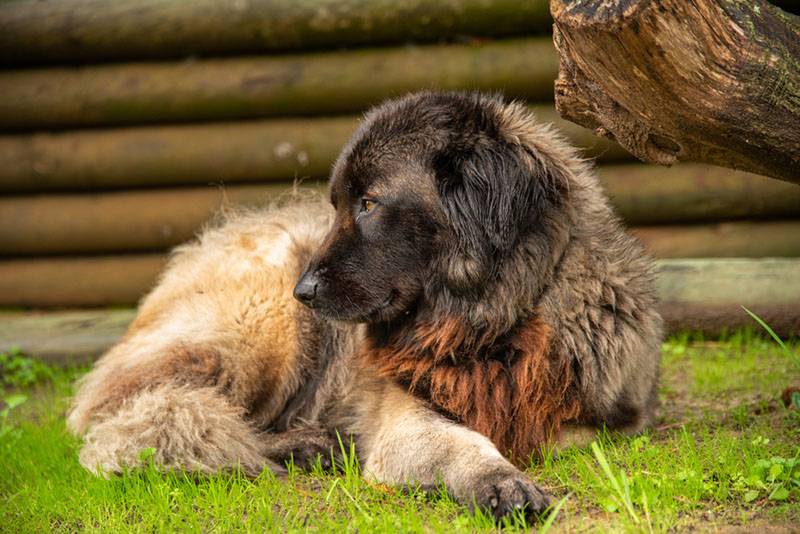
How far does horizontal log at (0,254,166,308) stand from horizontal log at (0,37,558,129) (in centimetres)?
109

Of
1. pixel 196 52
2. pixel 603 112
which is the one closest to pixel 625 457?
pixel 603 112

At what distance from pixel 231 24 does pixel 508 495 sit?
4.49m

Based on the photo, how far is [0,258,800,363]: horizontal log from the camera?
18.2 ft

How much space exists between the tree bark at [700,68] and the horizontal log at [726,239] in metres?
3.15

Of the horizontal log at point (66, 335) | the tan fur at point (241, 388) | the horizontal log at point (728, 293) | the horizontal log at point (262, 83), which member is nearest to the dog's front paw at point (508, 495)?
the tan fur at point (241, 388)

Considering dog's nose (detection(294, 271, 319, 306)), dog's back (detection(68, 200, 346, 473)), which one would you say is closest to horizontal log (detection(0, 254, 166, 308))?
dog's back (detection(68, 200, 346, 473))

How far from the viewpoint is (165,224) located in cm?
670

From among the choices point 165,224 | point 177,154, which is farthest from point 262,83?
point 165,224

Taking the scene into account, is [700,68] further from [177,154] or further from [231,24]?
[177,154]

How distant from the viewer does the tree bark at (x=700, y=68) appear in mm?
2691

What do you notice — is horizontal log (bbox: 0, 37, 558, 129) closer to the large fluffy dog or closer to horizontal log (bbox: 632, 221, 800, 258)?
horizontal log (bbox: 632, 221, 800, 258)

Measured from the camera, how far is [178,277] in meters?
4.74

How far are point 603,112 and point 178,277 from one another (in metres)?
2.53

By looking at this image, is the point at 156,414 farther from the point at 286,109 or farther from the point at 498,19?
the point at 498,19
